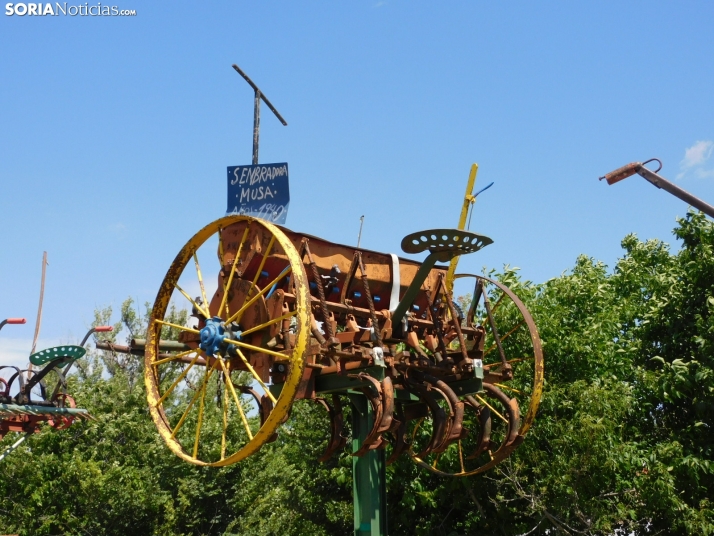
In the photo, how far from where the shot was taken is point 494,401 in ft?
52.9

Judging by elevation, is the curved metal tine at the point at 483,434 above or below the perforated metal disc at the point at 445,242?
below

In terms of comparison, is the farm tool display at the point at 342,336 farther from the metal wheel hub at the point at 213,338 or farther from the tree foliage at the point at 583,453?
the tree foliage at the point at 583,453

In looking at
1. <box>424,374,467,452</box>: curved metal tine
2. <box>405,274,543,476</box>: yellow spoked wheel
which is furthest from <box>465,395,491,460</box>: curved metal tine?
<box>424,374,467,452</box>: curved metal tine

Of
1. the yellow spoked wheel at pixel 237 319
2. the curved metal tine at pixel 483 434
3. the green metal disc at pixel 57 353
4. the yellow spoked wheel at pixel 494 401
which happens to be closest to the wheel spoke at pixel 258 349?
the yellow spoked wheel at pixel 237 319

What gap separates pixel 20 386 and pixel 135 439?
1157 cm

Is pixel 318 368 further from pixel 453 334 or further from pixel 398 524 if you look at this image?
pixel 398 524

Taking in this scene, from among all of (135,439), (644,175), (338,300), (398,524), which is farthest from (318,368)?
(135,439)

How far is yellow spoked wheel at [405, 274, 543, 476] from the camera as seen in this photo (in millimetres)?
11648

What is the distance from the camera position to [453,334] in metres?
12.0

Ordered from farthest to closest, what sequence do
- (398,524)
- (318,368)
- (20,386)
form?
(398,524), (20,386), (318,368)

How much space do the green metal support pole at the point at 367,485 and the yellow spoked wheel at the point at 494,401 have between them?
0.68 metres

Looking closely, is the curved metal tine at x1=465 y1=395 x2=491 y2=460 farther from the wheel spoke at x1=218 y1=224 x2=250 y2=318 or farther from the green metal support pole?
the wheel spoke at x1=218 y1=224 x2=250 y2=318

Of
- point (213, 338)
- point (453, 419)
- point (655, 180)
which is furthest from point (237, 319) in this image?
point (655, 180)

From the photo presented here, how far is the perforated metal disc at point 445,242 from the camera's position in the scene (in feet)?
30.8
